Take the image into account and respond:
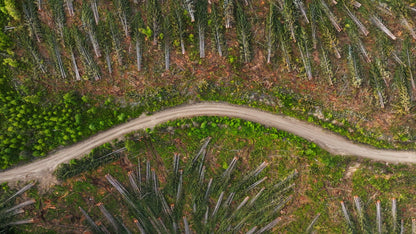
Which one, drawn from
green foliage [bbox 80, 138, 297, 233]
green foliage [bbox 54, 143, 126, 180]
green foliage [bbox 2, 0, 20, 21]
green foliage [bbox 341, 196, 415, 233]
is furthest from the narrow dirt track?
green foliage [bbox 2, 0, 20, 21]

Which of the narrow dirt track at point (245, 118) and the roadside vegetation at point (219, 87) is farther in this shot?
the narrow dirt track at point (245, 118)

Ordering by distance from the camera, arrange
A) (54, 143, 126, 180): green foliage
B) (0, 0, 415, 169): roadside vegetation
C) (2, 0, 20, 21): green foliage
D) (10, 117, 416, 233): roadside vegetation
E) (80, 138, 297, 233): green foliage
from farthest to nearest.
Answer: (10, 117, 416, 233): roadside vegetation
(80, 138, 297, 233): green foliage
(54, 143, 126, 180): green foliage
(0, 0, 415, 169): roadside vegetation
(2, 0, 20, 21): green foliage

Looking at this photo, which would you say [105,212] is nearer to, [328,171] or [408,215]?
[328,171]

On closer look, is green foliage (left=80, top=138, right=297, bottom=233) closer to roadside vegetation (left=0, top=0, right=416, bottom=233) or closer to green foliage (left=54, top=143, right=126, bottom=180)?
roadside vegetation (left=0, top=0, right=416, bottom=233)

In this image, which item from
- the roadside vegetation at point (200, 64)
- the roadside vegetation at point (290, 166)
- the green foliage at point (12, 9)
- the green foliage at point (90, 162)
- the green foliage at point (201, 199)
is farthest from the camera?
the roadside vegetation at point (290, 166)

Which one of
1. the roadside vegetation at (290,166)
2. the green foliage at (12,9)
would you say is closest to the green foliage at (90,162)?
the roadside vegetation at (290,166)

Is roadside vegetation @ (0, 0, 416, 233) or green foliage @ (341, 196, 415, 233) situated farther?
green foliage @ (341, 196, 415, 233)

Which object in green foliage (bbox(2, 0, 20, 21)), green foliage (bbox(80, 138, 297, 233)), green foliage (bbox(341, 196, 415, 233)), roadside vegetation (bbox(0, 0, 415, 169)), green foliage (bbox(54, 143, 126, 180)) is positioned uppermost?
green foliage (bbox(2, 0, 20, 21))

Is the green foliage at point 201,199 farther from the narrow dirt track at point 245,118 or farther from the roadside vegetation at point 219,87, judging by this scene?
the narrow dirt track at point 245,118

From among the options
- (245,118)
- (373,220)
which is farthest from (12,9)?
(373,220)
